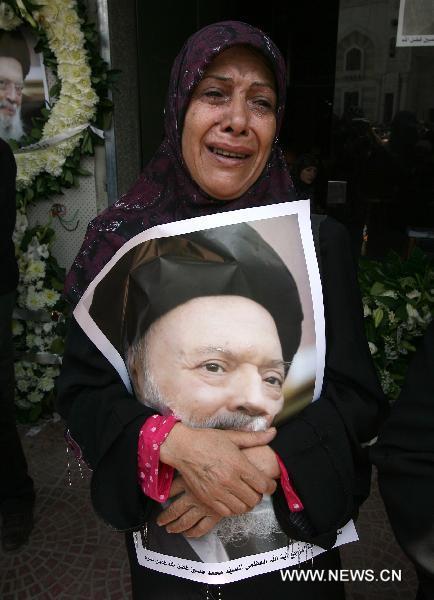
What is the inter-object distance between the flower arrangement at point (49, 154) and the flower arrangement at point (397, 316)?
1.85 metres

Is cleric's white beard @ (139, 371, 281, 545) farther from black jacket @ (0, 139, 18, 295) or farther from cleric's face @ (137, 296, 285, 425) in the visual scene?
black jacket @ (0, 139, 18, 295)

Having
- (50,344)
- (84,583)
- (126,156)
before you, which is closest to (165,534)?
(84,583)

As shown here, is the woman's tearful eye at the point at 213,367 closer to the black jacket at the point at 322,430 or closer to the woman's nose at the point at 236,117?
the black jacket at the point at 322,430

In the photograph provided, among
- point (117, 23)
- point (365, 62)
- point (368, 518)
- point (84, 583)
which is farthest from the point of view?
point (365, 62)

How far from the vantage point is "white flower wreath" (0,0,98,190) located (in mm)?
3012

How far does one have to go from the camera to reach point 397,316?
307cm

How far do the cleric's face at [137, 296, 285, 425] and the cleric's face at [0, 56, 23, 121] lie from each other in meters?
2.78

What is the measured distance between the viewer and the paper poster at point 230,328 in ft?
3.29

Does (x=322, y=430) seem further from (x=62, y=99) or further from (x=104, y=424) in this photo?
(x=62, y=99)

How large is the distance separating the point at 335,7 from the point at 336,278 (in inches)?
237

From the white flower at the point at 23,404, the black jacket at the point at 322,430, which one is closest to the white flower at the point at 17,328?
the white flower at the point at 23,404

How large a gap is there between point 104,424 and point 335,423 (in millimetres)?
465

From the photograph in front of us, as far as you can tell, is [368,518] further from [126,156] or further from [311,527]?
[126,156]

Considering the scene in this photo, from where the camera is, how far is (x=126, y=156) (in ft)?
11.5
